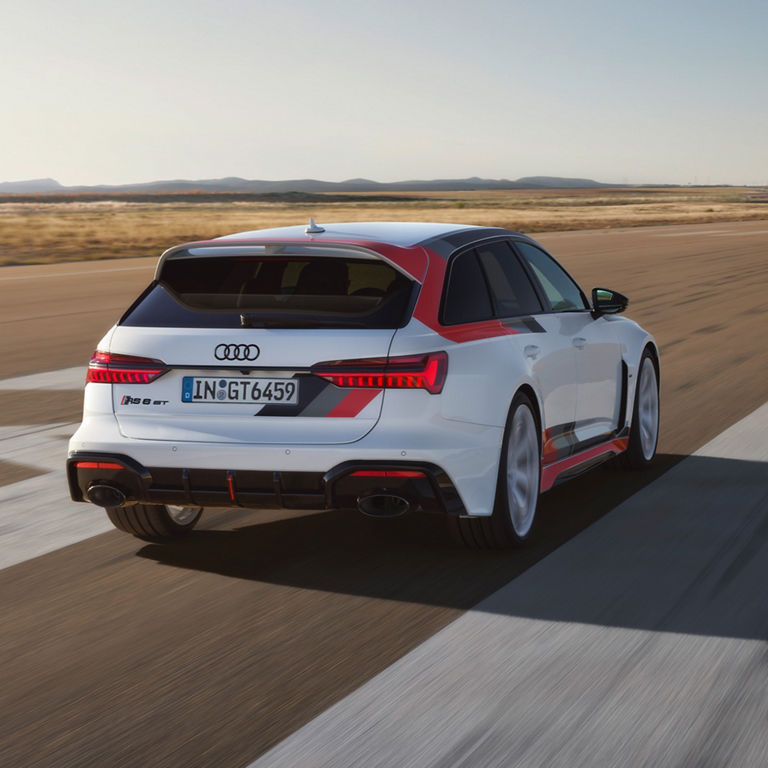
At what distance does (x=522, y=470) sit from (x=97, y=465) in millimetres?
1930

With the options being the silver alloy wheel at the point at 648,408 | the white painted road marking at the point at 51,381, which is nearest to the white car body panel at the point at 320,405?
the silver alloy wheel at the point at 648,408

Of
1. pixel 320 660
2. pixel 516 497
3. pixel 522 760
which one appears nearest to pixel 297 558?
pixel 516 497

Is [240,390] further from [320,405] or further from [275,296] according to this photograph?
[275,296]

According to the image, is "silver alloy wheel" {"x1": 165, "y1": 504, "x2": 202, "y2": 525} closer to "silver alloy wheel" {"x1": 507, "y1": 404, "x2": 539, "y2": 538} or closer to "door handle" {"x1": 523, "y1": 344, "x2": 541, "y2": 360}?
"silver alloy wheel" {"x1": 507, "y1": 404, "x2": 539, "y2": 538}

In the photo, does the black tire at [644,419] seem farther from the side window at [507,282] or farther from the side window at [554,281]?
the side window at [507,282]

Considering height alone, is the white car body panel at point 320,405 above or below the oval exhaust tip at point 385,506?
above

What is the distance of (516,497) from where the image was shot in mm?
6043

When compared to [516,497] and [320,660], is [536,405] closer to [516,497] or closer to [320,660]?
[516,497]

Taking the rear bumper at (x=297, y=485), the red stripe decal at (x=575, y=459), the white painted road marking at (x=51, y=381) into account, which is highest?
the rear bumper at (x=297, y=485)

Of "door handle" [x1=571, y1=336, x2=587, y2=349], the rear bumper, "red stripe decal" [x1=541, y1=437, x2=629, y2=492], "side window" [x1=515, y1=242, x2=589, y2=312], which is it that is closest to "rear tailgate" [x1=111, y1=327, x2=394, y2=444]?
the rear bumper

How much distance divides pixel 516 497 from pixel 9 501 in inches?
113

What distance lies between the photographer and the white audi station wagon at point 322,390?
5.39 meters

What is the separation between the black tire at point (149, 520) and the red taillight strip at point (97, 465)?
46cm

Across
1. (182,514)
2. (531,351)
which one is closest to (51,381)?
(182,514)
